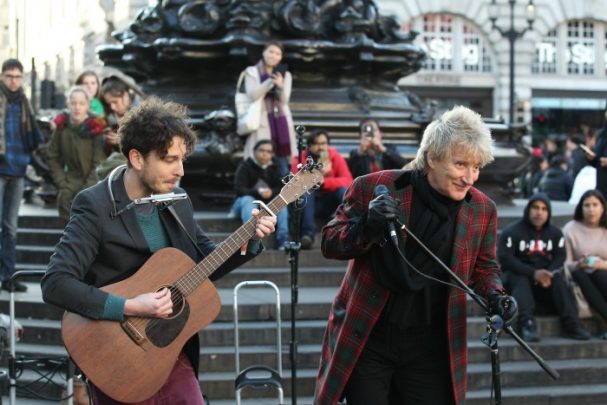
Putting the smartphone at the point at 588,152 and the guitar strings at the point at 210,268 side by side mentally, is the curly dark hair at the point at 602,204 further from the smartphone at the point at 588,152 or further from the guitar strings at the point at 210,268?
the guitar strings at the point at 210,268

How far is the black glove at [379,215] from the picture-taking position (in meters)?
5.38

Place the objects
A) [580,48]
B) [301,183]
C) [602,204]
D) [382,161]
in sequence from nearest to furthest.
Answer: [301,183] → [602,204] → [382,161] → [580,48]

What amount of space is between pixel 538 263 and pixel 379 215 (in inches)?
237

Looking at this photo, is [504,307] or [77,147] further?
[77,147]

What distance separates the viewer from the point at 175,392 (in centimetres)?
543

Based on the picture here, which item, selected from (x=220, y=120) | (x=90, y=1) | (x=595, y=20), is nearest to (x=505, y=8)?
(x=595, y=20)

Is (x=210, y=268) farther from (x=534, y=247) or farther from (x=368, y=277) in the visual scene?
(x=534, y=247)

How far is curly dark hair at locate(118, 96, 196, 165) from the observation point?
5.41 m

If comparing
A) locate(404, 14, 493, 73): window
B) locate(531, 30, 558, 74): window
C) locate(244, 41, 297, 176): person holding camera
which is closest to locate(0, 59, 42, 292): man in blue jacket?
locate(244, 41, 297, 176): person holding camera

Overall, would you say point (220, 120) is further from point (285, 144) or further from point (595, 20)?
point (595, 20)

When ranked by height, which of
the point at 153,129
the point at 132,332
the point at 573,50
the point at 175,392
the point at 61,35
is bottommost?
the point at 175,392

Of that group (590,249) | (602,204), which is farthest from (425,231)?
(602,204)

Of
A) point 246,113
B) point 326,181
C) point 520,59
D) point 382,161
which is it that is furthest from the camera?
point 520,59

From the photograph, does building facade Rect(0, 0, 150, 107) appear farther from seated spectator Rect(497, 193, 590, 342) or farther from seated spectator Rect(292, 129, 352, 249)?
seated spectator Rect(497, 193, 590, 342)
